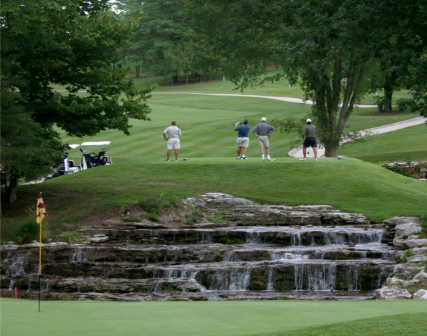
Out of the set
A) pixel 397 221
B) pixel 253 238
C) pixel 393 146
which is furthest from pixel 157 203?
pixel 393 146

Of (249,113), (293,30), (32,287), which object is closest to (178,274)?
(32,287)

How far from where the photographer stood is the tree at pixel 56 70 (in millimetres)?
26031

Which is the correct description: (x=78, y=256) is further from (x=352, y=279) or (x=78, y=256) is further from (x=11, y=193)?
(x=352, y=279)

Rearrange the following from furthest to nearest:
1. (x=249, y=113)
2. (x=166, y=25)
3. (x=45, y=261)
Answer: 1. (x=166, y=25)
2. (x=249, y=113)
3. (x=45, y=261)

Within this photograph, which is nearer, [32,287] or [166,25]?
[32,287]

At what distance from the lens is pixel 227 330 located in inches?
420

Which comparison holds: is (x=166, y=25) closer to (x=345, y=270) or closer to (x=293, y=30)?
(x=293, y=30)

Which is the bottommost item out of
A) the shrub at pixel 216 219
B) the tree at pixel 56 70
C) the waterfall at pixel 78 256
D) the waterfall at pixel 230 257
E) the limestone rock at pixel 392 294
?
the waterfall at pixel 78 256

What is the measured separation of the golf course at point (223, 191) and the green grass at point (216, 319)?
0.02 metres

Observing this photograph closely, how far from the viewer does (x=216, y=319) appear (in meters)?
11.8

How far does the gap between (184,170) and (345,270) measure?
1313 cm

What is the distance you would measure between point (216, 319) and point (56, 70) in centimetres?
1878

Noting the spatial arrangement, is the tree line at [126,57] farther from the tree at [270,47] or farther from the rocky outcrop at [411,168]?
the rocky outcrop at [411,168]

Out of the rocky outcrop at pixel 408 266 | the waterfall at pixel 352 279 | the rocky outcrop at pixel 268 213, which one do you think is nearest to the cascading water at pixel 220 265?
the waterfall at pixel 352 279
